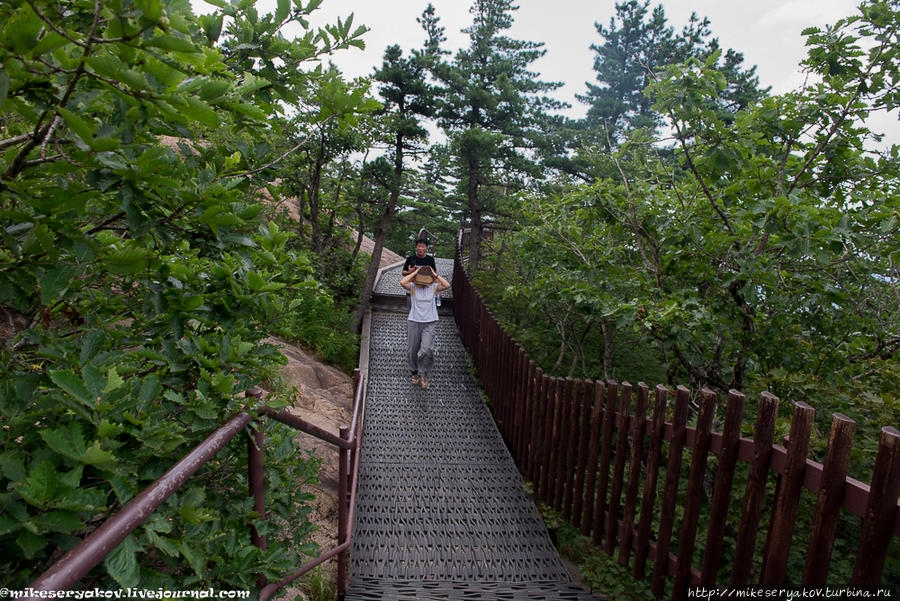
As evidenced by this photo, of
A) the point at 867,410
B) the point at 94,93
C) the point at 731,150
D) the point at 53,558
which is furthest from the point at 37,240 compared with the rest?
the point at 867,410

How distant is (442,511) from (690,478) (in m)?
2.42

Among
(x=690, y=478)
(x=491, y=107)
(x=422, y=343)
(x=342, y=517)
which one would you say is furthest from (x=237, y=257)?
(x=491, y=107)

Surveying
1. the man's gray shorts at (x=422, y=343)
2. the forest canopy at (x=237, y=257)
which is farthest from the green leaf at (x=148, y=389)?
the man's gray shorts at (x=422, y=343)

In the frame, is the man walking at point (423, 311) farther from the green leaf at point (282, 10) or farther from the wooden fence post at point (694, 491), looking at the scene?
the green leaf at point (282, 10)

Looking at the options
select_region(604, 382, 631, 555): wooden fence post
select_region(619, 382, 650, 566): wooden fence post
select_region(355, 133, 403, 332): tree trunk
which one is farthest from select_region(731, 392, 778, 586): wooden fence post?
select_region(355, 133, 403, 332): tree trunk

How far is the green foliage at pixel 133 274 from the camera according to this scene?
1047mm

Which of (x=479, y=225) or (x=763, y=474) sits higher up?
(x=479, y=225)

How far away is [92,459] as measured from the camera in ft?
3.60

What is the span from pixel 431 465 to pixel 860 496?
3.92 metres

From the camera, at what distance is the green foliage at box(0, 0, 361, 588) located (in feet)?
3.43

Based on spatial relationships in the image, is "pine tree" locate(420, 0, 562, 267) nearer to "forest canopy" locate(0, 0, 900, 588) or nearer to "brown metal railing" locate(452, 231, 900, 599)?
"forest canopy" locate(0, 0, 900, 588)

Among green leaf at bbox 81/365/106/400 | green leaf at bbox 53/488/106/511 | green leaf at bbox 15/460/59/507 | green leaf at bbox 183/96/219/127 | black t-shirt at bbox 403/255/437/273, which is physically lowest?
green leaf at bbox 53/488/106/511

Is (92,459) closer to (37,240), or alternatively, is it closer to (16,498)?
(16,498)

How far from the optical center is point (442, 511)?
440cm
